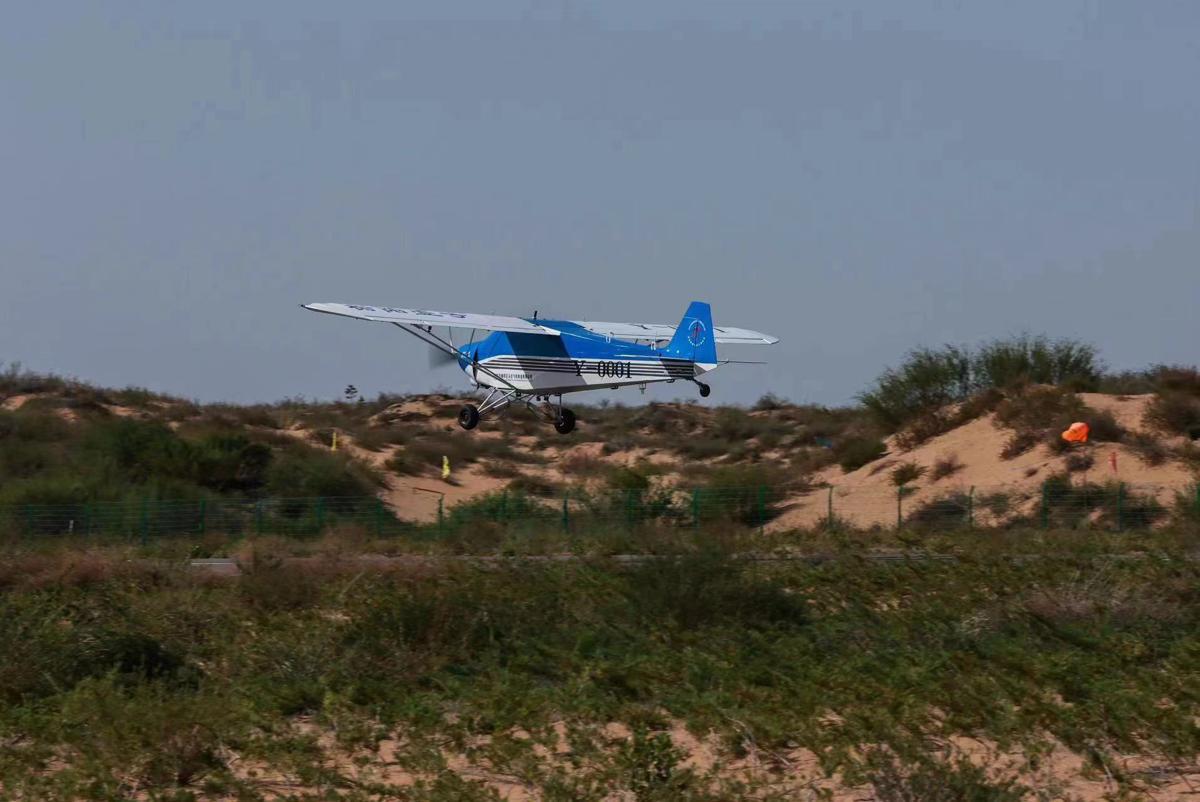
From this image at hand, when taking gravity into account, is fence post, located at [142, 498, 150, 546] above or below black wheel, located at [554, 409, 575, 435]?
below

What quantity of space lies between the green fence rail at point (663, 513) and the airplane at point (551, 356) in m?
3.43

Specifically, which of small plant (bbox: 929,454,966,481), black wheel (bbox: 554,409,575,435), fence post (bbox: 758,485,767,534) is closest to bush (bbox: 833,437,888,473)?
small plant (bbox: 929,454,966,481)

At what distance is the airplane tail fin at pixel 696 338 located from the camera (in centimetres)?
3825

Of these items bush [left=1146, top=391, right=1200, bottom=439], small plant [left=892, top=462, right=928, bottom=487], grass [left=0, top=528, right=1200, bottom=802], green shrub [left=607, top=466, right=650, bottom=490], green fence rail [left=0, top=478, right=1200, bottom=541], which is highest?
bush [left=1146, top=391, right=1200, bottom=439]

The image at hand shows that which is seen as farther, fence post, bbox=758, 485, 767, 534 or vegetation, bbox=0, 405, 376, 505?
vegetation, bbox=0, 405, 376, 505

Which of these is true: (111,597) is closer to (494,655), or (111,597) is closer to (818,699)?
(494,655)

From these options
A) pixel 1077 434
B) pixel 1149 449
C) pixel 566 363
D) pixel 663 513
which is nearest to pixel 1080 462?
pixel 1077 434

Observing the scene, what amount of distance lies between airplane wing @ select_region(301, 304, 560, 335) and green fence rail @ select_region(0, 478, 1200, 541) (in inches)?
195

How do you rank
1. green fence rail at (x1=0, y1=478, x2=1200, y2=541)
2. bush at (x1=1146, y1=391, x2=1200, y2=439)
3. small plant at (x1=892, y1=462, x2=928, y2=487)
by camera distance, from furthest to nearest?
1. small plant at (x1=892, y1=462, x2=928, y2=487)
2. bush at (x1=1146, y1=391, x2=1200, y2=439)
3. green fence rail at (x1=0, y1=478, x2=1200, y2=541)

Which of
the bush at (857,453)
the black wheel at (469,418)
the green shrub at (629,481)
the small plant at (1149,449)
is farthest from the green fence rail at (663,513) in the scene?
the bush at (857,453)

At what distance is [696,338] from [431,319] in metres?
7.72

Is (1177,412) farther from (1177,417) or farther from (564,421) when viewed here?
(564,421)

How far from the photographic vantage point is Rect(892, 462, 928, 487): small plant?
163 ft

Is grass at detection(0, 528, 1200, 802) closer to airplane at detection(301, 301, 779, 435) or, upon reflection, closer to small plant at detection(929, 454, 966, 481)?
airplane at detection(301, 301, 779, 435)
